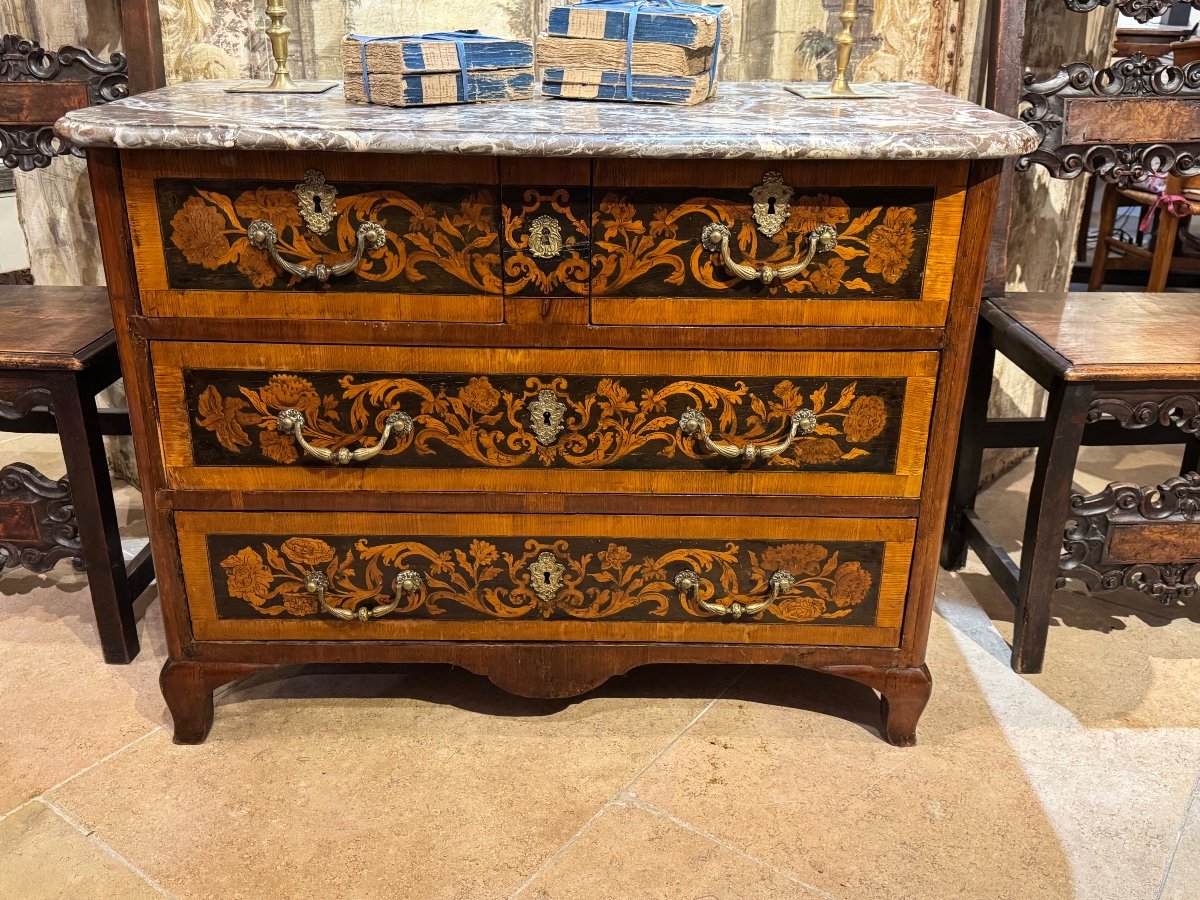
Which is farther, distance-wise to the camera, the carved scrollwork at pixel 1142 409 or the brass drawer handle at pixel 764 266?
the carved scrollwork at pixel 1142 409

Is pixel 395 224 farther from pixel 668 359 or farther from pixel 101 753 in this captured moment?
pixel 101 753

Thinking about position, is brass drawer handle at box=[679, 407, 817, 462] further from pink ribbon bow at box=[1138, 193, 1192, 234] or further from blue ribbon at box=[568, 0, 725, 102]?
pink ribbon bow at box=[1138, 193, 1192, 234]

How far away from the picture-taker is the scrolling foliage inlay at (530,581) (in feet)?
5.39

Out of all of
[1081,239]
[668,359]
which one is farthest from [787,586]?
[1081,239]

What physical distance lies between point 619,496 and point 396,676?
0.66 metres

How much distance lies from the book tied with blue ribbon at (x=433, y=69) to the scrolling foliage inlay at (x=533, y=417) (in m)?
0.42

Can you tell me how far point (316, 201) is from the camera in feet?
4.63

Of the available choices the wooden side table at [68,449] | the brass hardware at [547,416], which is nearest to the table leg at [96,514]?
the wooden side table at [68,449]

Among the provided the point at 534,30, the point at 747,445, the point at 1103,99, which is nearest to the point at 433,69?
the point at 534,30

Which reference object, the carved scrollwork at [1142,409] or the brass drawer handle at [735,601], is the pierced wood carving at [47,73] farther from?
the carved scrollwork at [1142,409]

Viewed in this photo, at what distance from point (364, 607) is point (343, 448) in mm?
286

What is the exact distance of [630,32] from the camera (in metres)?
1.56

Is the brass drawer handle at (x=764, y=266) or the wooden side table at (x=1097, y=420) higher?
the brass drawer handle at (x=764, y=266)

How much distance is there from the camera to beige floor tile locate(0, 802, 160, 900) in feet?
4.89
